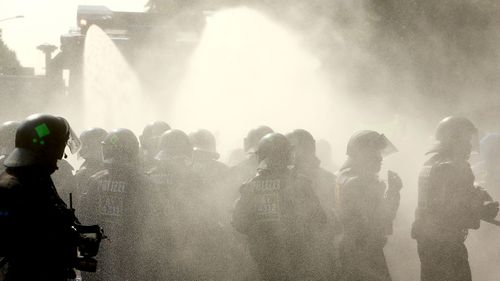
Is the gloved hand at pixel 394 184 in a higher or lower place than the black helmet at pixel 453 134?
lower

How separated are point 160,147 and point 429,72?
984 centimetres

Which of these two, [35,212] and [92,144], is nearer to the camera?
[35,212]

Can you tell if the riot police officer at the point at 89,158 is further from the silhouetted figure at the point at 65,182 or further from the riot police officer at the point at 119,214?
the riot police officer at the point at 119,214

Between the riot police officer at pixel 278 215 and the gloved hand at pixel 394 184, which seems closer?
the riot police officer at pixel 278 215

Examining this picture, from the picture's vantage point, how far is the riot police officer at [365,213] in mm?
5953

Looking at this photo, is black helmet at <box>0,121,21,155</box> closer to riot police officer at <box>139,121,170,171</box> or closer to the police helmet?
riot police officer at <box>139,121,170,171</box>

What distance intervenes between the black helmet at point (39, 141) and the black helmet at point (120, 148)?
207 cm

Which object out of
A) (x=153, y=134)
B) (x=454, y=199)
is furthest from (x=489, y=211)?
(x=153, y=134)

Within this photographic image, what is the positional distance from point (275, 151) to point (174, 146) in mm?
1879

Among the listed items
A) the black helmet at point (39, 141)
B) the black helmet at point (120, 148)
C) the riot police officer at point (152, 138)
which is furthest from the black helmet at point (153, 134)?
the black helmet at point (39, 141)

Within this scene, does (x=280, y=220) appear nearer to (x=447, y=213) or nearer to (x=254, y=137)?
(x=447, y=213)

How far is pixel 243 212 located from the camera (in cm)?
587

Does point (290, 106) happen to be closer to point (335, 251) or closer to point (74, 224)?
point (335, 251)

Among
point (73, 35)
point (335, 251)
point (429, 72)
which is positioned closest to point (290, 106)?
point (429, 72)
